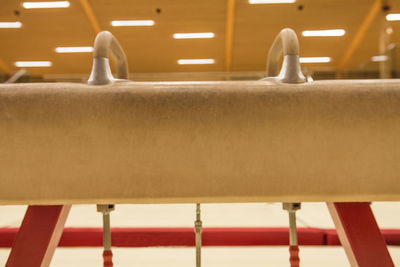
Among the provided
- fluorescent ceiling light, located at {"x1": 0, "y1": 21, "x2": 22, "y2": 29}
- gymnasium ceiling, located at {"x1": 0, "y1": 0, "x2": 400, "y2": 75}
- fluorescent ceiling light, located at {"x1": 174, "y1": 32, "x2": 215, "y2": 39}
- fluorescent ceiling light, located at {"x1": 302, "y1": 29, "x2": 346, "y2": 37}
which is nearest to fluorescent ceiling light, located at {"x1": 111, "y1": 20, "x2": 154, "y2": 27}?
gymnasium ceiling, located at {"x1": 0, "y1": 0, "x2": 400, "y2": 75}

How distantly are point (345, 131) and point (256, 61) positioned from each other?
7.27 meters

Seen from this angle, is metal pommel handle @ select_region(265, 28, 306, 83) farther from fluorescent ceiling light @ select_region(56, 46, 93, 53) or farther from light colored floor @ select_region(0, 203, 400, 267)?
fluorescent ceiling light @ select_region(56, 46, 93, 53)

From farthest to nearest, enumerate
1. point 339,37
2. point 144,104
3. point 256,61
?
point 256,61 → point 339,37 → point 144,104

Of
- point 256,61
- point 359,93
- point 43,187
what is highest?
point 256,61

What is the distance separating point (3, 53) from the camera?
7.10 metres

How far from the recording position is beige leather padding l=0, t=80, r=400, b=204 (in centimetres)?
41

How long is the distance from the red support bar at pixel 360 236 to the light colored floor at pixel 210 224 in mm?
768

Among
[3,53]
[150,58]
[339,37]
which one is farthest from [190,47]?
[3,53]

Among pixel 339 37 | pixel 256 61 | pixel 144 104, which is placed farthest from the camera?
pixel 256 61

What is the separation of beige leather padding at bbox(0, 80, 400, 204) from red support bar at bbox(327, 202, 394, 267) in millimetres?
382

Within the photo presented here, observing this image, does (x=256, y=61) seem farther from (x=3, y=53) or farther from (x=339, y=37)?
(x=3, y=53)

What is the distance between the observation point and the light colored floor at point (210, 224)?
154 centimetres

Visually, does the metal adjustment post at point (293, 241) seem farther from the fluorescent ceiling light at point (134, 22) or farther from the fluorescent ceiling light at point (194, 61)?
the fluorescent ceiling light at point (194, 61)

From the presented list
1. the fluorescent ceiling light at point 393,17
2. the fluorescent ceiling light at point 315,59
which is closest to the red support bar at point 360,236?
the fluorescent ceiling light at point 393,17
